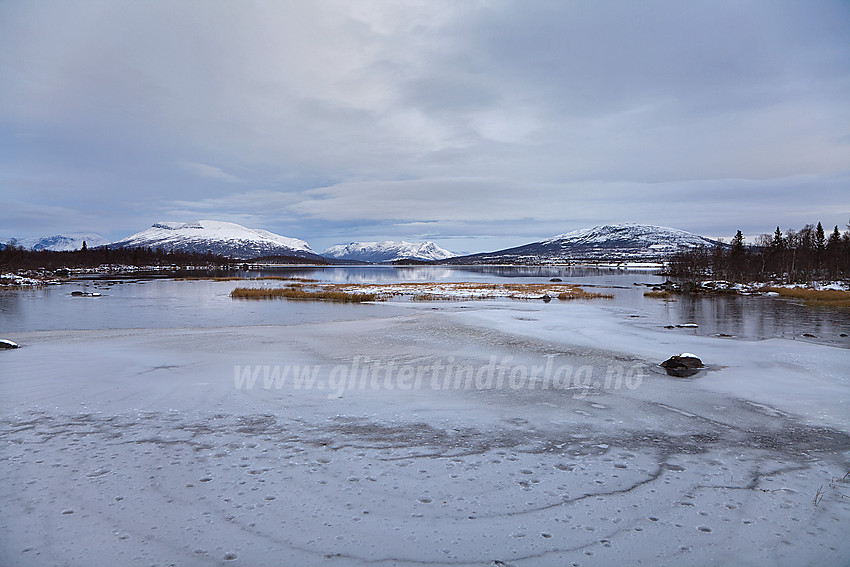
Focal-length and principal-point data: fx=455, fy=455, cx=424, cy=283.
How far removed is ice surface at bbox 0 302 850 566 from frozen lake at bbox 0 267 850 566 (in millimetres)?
34

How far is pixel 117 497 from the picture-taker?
5.62 metres

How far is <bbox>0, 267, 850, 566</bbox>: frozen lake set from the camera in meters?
4.76

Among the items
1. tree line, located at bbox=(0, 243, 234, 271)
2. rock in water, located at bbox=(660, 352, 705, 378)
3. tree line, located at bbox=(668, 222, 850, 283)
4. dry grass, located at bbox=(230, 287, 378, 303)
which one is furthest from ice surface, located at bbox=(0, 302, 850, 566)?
tree line, located at bbox=(0, 243, 234, 271)

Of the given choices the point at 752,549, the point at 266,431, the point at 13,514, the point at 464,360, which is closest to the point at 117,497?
the point at 13,514

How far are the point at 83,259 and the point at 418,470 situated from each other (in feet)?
566

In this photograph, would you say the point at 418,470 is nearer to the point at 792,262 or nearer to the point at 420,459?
the point at 420,459

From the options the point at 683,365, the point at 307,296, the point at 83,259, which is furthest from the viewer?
the point at 83,259

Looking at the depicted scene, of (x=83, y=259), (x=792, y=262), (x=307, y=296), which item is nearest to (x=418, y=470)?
(x=307, y=296)

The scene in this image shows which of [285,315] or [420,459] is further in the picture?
[285,315]

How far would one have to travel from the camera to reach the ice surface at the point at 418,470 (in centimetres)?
472

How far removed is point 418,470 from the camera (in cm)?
652

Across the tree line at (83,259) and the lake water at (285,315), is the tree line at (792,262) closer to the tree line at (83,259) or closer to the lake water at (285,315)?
the lake water at (285,315)

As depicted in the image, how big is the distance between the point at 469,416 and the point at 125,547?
603 cm

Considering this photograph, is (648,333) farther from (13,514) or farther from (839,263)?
(839,263)
